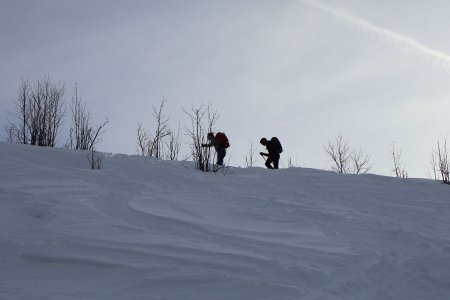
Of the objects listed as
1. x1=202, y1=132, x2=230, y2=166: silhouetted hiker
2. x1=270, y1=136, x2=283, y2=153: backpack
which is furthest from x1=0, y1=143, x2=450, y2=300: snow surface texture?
x1=270, y1=136, x2=283, y2=153: backpack

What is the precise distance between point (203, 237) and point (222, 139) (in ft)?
22.9

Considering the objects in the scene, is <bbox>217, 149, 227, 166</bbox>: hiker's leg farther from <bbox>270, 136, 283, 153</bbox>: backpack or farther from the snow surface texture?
the snow surface texture

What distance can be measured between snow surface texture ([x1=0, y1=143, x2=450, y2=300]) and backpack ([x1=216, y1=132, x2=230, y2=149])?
374cm

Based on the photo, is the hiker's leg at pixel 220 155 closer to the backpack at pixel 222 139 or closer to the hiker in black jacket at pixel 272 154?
the backpack at pixel 222 139

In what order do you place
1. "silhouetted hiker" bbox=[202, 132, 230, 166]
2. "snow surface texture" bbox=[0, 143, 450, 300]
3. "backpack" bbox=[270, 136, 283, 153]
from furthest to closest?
"backpack" bbox=[270, 136, 283, 153]
"silhouetted hiker" bbox=[202, 132, 230, 166]
"snow surface texture" bbox=[0, 143, 450, 300]

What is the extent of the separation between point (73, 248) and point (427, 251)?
124 inches

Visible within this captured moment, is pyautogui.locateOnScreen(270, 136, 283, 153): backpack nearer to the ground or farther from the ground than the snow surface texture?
farther from the ground

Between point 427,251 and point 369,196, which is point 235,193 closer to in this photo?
point 369,196

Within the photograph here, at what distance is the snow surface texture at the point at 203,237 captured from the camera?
9.50ft

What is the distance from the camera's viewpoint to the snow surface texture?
9.50ft

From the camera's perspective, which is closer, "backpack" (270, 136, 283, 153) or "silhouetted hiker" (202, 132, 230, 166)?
"silhouetted hiker" (202, 132, 230, 166)

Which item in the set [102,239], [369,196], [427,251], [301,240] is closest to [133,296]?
[102,239]

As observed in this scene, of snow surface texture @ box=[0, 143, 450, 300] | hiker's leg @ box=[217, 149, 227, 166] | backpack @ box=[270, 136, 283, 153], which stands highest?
backpack @ box=[270, 136, 283, 153]

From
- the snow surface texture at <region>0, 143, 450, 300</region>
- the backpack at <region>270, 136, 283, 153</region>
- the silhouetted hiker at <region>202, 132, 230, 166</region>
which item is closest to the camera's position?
the snow surface texture at <region>0, 143, 450, 300</region>
